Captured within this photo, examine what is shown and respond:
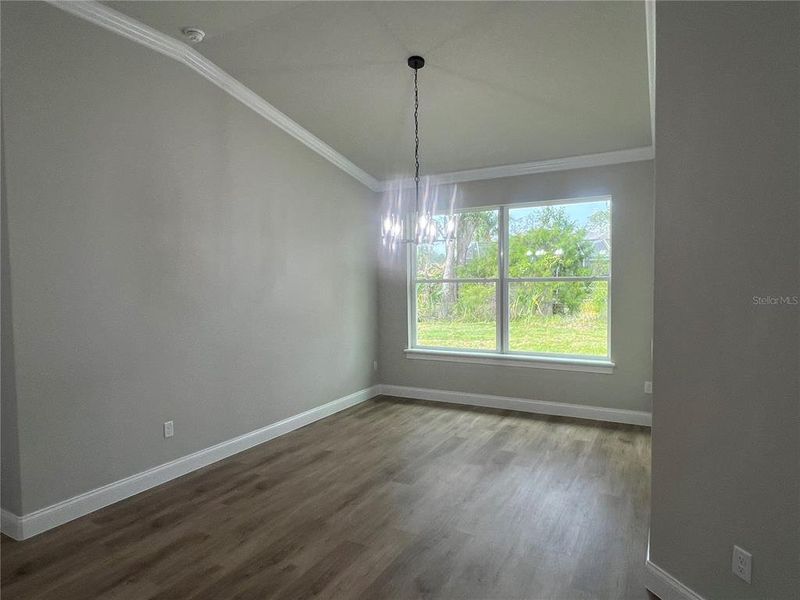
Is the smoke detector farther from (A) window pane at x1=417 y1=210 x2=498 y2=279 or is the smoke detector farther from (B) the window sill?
(B) the window sill

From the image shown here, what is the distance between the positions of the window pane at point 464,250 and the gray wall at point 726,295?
3237 millimetres

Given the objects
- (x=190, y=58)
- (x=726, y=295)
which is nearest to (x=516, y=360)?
(x=726, y=295)

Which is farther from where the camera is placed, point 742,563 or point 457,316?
point 457,316

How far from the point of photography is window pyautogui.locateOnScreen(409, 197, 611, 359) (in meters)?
4.78

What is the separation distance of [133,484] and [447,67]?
3748mm

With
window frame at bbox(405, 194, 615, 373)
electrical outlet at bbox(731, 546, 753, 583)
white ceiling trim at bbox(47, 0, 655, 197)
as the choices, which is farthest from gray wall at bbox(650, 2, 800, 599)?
window frame at bbox(405, 194, 615, 373)

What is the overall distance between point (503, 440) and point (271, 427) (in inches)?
85.6

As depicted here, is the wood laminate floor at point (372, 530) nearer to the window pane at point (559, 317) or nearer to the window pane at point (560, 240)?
the window pane at point (559, 317)

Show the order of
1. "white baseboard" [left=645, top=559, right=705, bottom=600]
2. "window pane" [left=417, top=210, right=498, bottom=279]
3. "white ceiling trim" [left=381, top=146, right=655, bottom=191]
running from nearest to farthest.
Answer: "white baseboard" [left=645, top=559, right=705, bottom=600] → "white ceiling trim" [left=381, top=146, right=655, bottom=191] → "window pane" [left=417, top=210, right=498, bottom=279]

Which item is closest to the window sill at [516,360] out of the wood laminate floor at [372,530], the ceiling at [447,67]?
the wood laminate floor at [372,530]

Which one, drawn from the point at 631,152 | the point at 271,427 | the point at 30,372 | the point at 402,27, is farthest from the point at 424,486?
the point at 631,152

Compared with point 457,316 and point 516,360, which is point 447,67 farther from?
point 516,360

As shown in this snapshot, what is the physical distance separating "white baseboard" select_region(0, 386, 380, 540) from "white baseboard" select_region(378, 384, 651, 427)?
140 cm

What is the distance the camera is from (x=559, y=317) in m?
4.95
